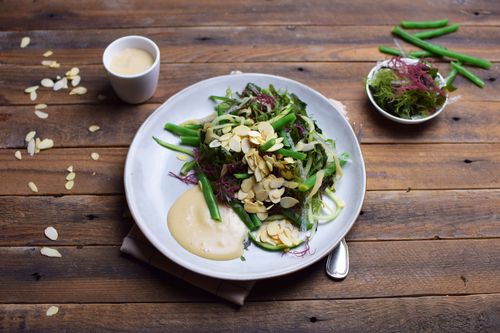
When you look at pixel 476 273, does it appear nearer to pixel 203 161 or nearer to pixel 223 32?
pixel 203 161

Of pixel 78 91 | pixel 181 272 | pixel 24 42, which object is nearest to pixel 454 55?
pixel 181 272

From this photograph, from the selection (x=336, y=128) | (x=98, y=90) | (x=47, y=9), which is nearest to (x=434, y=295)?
(x=336, y=128)

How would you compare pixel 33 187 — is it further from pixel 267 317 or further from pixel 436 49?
pixel 436 49

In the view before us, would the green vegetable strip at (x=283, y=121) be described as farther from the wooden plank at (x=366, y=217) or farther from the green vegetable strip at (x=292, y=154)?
the wooden plank at (x=366, y=217)

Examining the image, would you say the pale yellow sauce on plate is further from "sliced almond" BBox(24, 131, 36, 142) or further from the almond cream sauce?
the almond cream sauce

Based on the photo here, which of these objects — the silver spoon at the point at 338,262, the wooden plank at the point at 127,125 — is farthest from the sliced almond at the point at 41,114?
the silver spoon at the point at 338,262

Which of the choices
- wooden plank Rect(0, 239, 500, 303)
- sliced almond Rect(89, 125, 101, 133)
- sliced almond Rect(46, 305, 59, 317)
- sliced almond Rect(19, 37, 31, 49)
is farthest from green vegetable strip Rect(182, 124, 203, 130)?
sliced almond Rect(19, 37, 31, 49)
